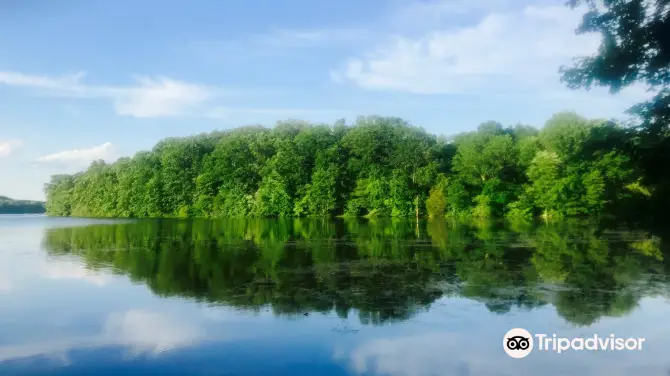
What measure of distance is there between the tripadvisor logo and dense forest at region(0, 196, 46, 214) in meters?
149

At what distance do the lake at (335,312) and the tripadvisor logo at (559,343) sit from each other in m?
0.14

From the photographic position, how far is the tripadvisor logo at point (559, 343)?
9.05m

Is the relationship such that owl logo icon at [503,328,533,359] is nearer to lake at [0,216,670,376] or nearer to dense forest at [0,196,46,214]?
lake at [0,216,670,376]

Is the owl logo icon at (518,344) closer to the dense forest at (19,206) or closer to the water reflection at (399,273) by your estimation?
the water reflection at (399,273)

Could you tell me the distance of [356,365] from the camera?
8.38m

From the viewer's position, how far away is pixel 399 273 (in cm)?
1683

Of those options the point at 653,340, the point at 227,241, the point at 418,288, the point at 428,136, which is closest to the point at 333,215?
the point at 428,136

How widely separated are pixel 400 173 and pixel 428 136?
8374 mm

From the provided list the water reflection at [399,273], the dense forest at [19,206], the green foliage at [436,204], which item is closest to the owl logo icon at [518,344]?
the water reflection at [399,273]

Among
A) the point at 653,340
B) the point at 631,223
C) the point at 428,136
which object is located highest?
the point at 428,136

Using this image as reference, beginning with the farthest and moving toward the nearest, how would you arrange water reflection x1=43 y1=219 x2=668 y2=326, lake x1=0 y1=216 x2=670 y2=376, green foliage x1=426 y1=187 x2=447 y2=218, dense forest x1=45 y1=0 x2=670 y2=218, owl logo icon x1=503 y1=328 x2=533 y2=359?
green foliage x1=426 y1=187 x2=447 y2=218
dense forest x1=45 y1=0 x2=670 y2=218
water reflection x1=43 y1=219 x2=668 y2=326
owl logo icon x1=503 y1=328 x2=533 y2=359
lake x1=0 y1=216 x2=670 y2=376

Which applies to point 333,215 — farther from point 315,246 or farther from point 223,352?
point 223,352

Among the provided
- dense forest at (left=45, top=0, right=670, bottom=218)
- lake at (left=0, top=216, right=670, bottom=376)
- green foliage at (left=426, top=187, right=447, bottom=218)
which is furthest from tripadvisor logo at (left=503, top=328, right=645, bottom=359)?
green foliage at (left=426, top=187, right=447, bottom=218)

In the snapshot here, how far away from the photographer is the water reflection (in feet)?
40.2
